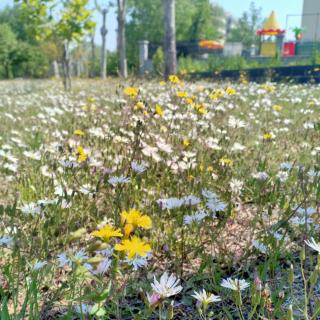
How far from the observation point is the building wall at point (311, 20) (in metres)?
21.5

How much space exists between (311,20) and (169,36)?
13.9 metres

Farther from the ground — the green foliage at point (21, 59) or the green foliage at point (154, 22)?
the green foliage at point (154, 22)

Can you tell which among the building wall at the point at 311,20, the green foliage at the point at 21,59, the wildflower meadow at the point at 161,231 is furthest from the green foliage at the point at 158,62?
the green foliage at the point at 21,59

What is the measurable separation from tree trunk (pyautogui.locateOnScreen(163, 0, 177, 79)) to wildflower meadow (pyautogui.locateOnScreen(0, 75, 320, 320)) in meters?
7.90

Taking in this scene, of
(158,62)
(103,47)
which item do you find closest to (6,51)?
(103,47)

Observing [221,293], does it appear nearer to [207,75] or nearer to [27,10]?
[27,10]

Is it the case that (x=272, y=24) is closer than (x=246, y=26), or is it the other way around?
(x=272, y=24)

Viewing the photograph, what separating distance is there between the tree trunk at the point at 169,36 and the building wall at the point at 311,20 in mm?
12430

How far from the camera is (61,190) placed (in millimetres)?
1929

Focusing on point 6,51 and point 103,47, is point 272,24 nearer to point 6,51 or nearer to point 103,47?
point 103,47

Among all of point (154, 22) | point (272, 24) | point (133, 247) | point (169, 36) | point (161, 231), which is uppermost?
point (154, 22)

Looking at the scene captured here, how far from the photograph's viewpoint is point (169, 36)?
36.9ft

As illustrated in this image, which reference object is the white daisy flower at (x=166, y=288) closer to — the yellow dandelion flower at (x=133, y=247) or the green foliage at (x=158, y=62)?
the yellow dandelion flower at (x=133, y=247)

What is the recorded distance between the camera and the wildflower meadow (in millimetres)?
1109
